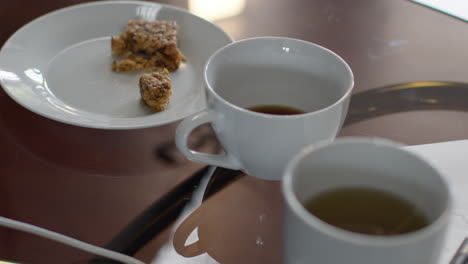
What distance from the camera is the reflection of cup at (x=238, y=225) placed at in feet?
1.73

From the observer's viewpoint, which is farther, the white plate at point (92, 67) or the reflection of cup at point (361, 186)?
the white plate at point (92, 67)

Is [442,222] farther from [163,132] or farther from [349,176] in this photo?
[163,132]

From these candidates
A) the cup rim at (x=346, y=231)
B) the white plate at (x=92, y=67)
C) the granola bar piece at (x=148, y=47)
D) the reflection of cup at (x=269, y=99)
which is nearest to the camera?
the cup rim at (x=346, y=231)

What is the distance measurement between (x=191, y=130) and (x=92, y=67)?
1.20ft

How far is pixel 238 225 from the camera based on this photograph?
1.83 feet

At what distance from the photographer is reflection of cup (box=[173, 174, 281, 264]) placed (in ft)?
1.73

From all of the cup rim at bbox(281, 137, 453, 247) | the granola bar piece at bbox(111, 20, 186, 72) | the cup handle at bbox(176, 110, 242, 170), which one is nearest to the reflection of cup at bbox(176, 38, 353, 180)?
the cup handle at bbox(176, 110, 242, 170)

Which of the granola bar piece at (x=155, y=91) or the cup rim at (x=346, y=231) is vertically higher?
the cup rim at (x=346, y=231)

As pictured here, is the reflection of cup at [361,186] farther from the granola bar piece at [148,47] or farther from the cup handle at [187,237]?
the granola bar piece at [148,47]

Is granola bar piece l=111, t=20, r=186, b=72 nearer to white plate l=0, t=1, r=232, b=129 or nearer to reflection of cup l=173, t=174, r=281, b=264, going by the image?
white plate l=0, t=1, r=232, b=129

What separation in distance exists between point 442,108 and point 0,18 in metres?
0.81

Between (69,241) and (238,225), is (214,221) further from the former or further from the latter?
(69,241)

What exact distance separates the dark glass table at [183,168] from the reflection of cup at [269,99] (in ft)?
0.19

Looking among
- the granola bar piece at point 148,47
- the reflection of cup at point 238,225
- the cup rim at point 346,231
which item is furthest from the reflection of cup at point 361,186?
the granola bar piece at point 148,47
